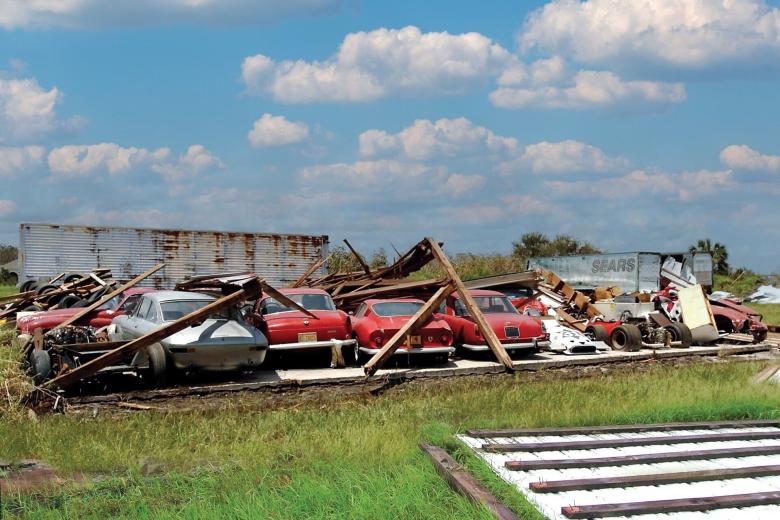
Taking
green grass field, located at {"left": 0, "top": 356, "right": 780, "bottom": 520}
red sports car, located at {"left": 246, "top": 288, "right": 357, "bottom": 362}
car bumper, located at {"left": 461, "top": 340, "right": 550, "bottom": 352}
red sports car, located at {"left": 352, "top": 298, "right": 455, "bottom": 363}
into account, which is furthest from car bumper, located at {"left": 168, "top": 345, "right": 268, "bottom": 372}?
car bumper, located at {"left": 461, "top": 340, "right": 550, "bottom": 352}

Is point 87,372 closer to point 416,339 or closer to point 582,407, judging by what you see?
point 416,339

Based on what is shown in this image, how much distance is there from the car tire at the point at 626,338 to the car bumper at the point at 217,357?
9.93m

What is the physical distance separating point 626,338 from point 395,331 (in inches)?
275

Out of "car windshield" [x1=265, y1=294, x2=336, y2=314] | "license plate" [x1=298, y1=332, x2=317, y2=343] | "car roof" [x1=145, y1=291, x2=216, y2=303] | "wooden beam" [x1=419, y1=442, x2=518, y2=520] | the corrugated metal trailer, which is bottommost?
"wooden beam" [x1=419, y1=442, x2=518, y2=520]

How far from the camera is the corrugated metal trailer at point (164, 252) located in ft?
77.2

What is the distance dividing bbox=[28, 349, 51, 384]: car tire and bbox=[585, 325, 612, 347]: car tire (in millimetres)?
13511

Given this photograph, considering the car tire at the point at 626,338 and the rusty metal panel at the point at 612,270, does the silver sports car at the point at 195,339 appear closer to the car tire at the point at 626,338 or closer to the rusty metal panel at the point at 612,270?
the car tire at the point at 626,338

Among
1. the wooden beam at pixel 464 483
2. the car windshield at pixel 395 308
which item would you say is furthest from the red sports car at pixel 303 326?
the wooden beam at pixel 464 483

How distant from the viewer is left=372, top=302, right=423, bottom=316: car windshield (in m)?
15.5

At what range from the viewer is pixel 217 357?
12430 mm

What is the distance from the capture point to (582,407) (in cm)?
1016

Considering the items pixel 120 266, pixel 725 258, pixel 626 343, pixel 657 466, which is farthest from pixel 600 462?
pixel 725 258

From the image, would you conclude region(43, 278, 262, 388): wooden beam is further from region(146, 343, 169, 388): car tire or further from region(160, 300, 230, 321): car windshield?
region(160, 300, 230, 321): car windshield

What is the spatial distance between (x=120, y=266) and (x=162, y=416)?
15.5 m
